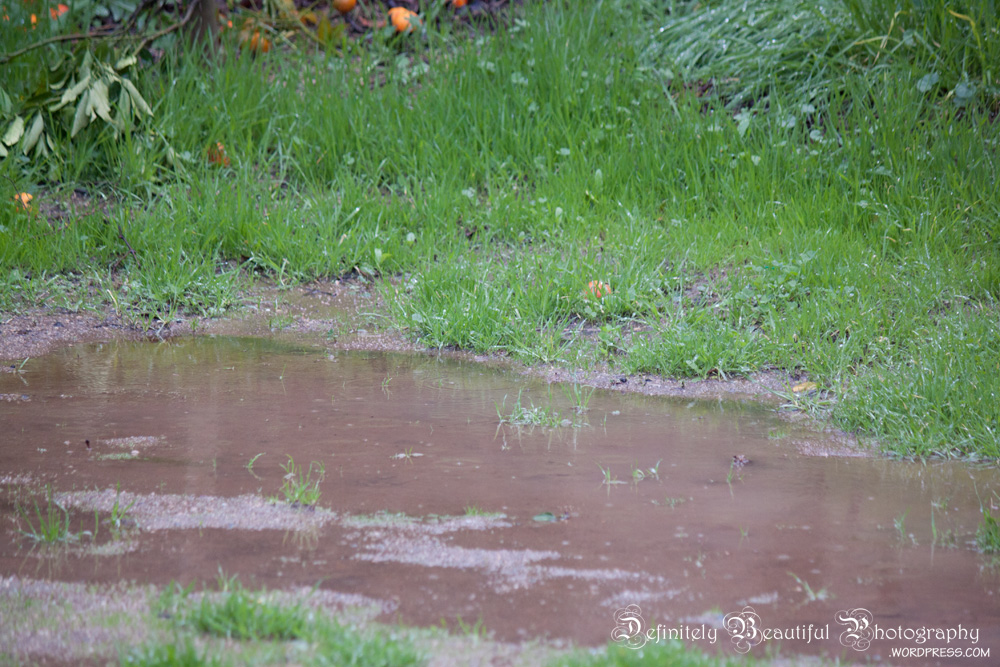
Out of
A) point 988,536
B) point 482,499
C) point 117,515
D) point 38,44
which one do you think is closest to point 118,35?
point 38,44

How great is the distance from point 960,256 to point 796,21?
2270 mm

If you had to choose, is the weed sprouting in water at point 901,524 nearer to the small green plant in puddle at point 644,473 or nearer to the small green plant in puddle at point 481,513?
the small green plant in puddle at point 644,473

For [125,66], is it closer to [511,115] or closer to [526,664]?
[511,115]

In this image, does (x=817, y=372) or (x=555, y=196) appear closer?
(x=817, y=372)

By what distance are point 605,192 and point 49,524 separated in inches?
152

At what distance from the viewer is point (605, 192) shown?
17.6 feet

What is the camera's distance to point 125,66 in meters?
5.60

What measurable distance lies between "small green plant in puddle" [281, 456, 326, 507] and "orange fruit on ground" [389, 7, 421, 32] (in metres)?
4.76

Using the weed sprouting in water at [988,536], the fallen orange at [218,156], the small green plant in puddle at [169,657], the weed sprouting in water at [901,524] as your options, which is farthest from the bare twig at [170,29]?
the weed sprouting in water at [988,536]

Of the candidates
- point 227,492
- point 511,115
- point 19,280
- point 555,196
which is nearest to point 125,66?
point 19,280

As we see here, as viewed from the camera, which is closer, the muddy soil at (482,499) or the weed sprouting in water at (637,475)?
the muddy soil at (482,499)

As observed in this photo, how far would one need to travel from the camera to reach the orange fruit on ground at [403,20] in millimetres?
6649

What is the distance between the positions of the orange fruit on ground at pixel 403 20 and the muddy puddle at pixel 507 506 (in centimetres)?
385

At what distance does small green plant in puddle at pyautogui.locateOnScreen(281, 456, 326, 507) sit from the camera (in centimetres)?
Answer: 253
